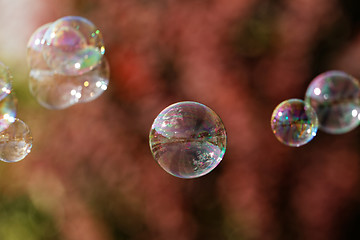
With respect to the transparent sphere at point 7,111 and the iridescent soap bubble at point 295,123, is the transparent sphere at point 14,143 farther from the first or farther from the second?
the iridescent soap bubble at point 295,123

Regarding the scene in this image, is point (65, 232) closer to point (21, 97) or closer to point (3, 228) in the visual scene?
point (3, 228)

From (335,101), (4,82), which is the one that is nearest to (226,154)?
(335,101)

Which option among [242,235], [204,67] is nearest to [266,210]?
[242,235]

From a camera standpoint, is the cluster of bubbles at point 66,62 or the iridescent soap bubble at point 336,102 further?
the iridescent soap bubble at point 336,102

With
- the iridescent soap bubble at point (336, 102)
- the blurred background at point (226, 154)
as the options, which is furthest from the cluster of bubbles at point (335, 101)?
the blurred background at point (226, 154)

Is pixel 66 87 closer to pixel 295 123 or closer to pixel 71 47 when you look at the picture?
pixel 71 47
